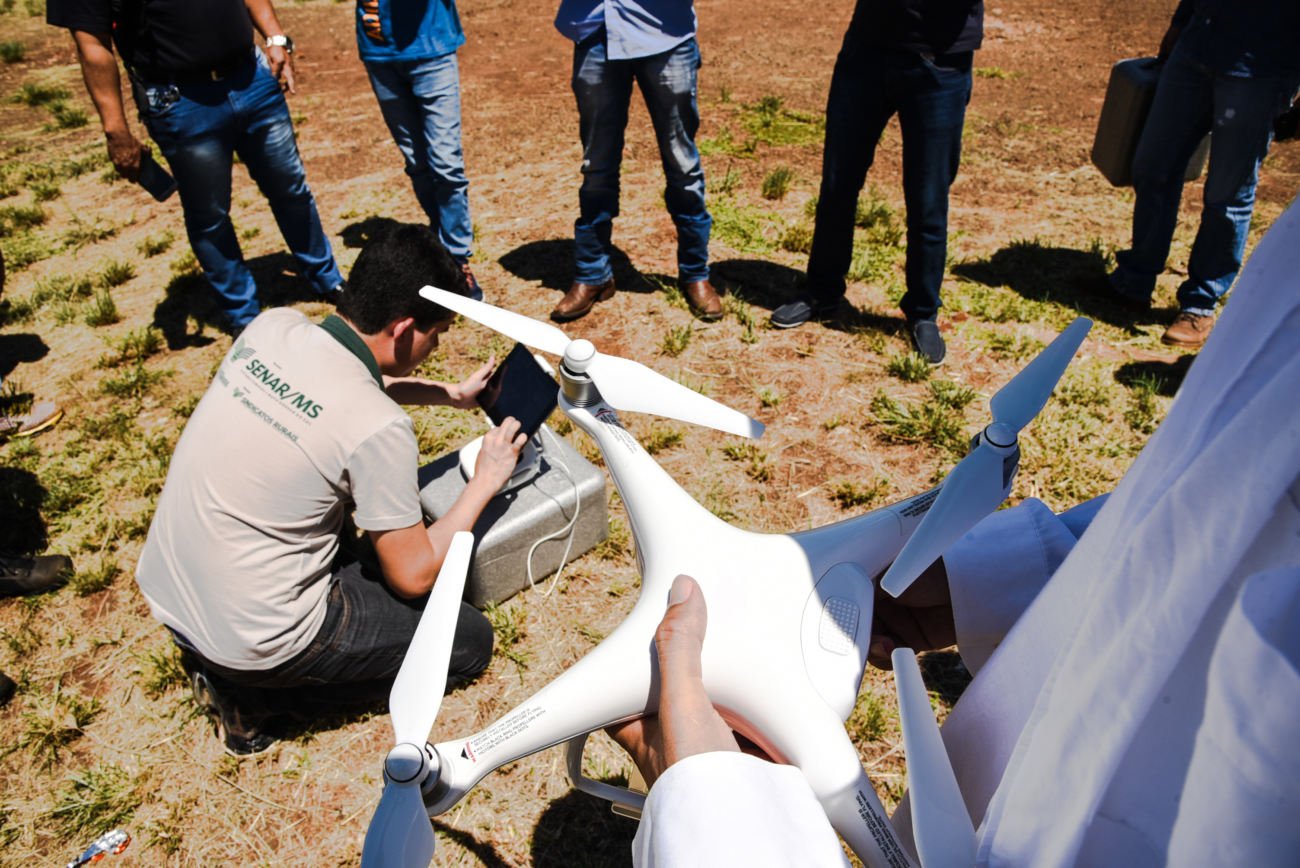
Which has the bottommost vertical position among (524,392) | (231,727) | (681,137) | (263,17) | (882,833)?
(231,727)

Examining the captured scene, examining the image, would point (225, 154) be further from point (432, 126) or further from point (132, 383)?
point (132, 383)

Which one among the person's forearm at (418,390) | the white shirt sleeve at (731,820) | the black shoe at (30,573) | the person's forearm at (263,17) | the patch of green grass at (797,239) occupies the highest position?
the person's forearm at (263,17)

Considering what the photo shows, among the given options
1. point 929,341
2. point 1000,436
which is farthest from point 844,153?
point 1000,436

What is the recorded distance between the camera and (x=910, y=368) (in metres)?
3.88

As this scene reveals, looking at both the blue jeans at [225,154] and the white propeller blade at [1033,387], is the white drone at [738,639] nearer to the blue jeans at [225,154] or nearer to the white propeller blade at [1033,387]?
the white propeller blade at [1033,387]

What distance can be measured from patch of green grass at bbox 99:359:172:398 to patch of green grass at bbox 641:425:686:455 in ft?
9.59

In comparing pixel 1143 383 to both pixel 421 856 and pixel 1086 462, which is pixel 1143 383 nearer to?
pixel 1086 462

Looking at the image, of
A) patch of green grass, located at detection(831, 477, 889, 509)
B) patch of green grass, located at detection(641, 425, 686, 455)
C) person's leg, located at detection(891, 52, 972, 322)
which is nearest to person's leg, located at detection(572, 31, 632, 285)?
patch of green grass, located at detection(641, 425, 686, 455)

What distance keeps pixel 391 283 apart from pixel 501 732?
148 cm

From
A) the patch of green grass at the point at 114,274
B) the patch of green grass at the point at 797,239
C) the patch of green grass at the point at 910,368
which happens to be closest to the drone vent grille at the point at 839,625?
the patch of green grass at the point at 910,368

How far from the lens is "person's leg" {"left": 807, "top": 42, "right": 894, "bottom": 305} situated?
356 centimetres

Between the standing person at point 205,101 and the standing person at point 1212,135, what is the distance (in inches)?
189

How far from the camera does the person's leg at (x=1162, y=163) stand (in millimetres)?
3844

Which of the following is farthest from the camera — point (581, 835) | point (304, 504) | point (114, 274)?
point (114, 274)
